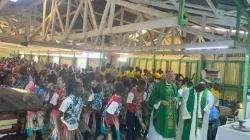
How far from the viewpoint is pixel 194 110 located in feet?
17.2

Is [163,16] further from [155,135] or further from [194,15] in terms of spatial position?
[155,135]

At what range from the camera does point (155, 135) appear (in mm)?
5164

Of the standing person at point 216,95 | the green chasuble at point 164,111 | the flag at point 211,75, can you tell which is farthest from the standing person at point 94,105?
the flag at point 211,75

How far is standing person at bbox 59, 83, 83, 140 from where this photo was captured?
3.82 meters

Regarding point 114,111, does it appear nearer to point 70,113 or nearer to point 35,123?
point 70,113

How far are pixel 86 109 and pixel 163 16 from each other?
250 cm

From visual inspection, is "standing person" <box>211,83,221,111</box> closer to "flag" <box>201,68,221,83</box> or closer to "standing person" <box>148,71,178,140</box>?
"flag" <box>201,68,221,83</box>

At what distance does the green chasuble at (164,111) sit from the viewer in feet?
16.4

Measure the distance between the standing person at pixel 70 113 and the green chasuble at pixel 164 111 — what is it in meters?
1.69

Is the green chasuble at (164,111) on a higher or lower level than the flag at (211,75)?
lower

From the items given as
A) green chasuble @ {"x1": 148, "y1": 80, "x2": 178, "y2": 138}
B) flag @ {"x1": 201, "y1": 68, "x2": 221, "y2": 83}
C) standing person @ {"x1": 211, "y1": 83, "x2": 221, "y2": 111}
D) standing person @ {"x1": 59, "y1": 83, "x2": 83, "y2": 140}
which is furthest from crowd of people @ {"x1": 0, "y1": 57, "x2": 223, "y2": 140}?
flag @ {"x1": 201, "y1": 68, "x2": 221, "y2": 83}

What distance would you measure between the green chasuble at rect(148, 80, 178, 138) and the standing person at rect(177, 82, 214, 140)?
330 millimetres

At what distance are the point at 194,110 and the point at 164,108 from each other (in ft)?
2.30

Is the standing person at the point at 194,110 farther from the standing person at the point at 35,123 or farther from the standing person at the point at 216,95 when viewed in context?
the standing person at the point at 35,123
